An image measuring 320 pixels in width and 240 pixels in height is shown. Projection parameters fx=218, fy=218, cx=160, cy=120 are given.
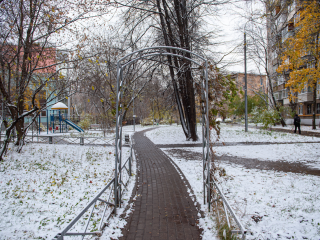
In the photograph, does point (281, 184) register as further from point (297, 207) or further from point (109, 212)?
point (109, 212)

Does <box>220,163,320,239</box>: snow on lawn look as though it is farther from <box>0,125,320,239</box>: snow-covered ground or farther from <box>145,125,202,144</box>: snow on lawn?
<box>145,125,202,144</box>: snow on lawn

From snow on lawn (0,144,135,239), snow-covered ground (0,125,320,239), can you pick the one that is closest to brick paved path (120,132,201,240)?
snow-covered ground (0,125,320,239)

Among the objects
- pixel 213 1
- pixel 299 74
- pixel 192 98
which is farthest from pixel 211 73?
pixel 299 74

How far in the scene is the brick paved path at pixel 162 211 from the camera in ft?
11.5

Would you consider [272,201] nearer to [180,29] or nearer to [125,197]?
[125,197]

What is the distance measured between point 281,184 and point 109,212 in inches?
173

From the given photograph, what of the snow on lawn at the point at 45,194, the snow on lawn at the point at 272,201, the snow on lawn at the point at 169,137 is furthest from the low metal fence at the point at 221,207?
the snow on lawn at the point at 169,137

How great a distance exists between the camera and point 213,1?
11.9 m

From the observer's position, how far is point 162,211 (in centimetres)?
431

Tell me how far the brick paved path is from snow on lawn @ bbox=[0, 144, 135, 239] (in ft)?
1.10

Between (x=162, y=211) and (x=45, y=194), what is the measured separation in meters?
2.92

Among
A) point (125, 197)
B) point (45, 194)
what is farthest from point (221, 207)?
point (45, 194)

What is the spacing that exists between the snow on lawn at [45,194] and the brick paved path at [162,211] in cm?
33

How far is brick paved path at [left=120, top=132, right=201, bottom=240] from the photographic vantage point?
11.5 feet
